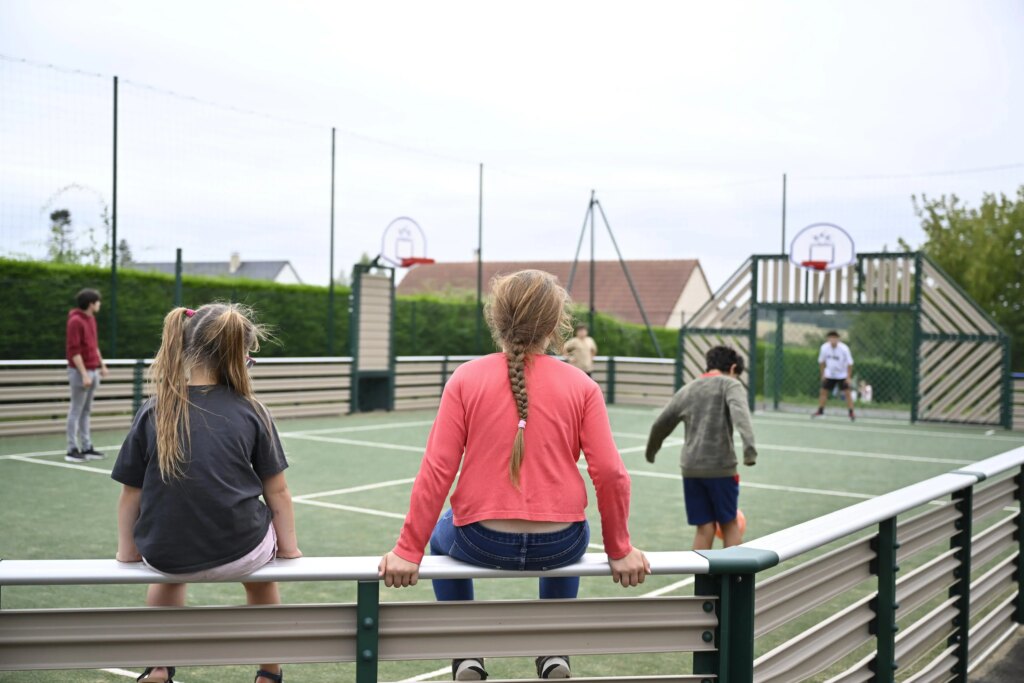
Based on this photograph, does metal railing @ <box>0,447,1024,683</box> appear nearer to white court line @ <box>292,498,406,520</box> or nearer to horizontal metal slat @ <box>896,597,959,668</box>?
horizontal metal slat @ <box>896,597,959,668</box>

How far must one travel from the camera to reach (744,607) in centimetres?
279

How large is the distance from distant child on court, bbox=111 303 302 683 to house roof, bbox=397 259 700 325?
1621 inches

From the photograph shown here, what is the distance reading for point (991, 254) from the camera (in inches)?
1103

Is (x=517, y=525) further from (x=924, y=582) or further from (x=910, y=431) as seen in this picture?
(x=910, y=431)

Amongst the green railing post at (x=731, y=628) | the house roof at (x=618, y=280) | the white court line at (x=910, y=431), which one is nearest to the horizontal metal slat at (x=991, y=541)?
the green railing post at (x=731, y=628)

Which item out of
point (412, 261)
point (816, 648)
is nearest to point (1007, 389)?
point (412, 261)

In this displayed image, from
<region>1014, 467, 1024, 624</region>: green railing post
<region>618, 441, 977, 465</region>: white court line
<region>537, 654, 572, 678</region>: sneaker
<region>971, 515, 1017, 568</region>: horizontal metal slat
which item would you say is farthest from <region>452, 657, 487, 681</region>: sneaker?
<region>618, 441, 977, 465</region>: white court line

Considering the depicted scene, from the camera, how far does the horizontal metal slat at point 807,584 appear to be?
2920mm

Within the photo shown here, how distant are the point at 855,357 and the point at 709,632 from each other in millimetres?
26519

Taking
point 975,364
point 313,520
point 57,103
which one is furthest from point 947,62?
point 313,520

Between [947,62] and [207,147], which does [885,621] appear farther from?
[947,62]

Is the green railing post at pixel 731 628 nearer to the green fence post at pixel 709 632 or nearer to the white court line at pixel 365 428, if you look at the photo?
the green fence post at pixel 709 632

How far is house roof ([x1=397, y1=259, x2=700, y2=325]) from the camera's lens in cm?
Answer: 4700

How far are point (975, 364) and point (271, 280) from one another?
42.8ft
